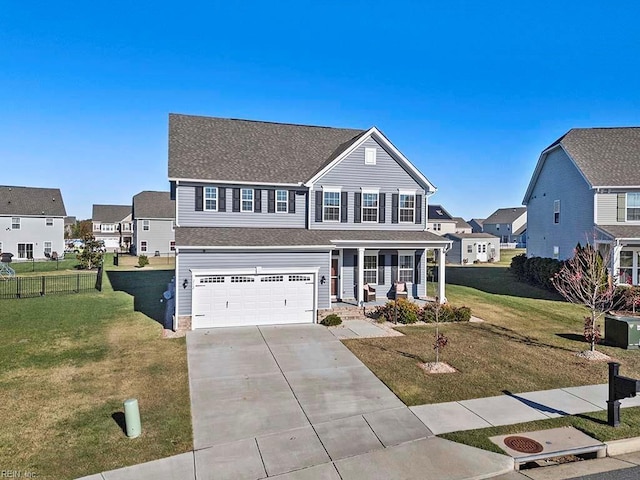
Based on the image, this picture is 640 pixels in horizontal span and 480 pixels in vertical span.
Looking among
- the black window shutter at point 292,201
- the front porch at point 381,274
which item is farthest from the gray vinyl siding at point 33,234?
the front porch at point 381,274

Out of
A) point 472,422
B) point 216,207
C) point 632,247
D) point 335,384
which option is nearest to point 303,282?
point 216,207

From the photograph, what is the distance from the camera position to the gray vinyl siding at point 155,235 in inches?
2082

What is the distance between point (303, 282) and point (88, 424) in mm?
10790

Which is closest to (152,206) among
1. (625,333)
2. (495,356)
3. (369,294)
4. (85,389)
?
(369,294)

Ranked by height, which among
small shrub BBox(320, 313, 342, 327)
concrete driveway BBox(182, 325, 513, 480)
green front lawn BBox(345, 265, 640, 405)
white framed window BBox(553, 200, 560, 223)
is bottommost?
concrete driveway BBox(182, 325, 513, 480)

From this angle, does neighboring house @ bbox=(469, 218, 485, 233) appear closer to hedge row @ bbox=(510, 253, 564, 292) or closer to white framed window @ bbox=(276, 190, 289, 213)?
hedge row @ bbox=(510, 253, 564, 292)

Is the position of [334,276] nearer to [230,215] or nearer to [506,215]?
[230,215]

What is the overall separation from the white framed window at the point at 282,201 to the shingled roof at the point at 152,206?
35763 mm

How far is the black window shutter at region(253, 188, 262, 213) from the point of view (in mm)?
21094

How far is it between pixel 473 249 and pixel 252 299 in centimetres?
4053

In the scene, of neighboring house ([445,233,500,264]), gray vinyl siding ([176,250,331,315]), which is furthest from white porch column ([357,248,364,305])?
neighboring house ([445,233,500,264])

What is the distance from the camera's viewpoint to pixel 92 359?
1314cm

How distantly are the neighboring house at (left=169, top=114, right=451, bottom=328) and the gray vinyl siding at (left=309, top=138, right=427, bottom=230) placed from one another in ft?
0.18

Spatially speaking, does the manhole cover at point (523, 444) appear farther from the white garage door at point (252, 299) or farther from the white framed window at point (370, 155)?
the white framed window at point (370, 155)
